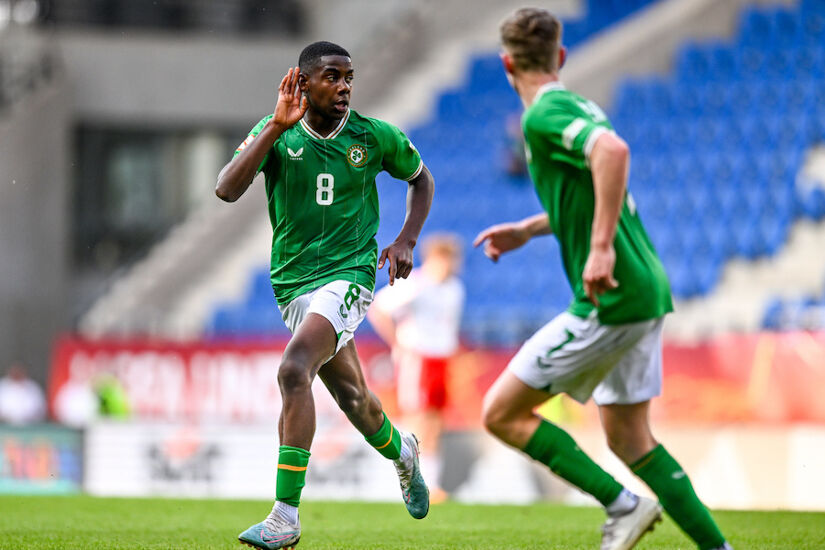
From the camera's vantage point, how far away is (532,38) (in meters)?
4.99

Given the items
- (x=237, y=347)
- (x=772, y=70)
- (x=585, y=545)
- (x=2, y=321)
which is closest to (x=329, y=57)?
(x=585, y=545)

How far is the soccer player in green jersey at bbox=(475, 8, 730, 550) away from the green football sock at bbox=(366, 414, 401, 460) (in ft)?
3.90

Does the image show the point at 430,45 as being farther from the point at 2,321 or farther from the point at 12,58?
the point at 2,321

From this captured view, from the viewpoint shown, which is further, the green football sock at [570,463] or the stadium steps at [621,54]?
the stadium steps at [621,54]

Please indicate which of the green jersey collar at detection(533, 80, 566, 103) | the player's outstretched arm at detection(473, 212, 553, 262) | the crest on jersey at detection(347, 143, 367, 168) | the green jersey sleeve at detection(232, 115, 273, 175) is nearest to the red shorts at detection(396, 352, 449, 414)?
the crest on jersey at detection(347, 143, 367, 168)

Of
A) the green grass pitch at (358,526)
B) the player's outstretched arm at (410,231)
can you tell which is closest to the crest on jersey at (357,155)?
the player's outstretched arm at (410,231)

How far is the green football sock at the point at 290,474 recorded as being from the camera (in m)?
5.56

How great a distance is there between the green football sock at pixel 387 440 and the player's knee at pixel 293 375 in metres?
0.80

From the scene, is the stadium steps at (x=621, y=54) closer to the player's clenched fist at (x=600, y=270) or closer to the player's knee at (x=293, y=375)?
the player's knee at (x=293, y=375)

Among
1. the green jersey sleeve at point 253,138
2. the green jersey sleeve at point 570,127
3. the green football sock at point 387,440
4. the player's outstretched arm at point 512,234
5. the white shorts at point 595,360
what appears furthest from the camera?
the green football sock at point 387,440

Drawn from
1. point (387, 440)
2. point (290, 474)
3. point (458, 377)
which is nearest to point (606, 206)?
point (290, 474)

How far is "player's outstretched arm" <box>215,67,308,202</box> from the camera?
18.5 ft

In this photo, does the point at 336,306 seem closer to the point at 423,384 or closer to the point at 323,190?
the point at 323,190

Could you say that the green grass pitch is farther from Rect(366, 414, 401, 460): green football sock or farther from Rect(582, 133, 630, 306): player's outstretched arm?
Rect(582, 133, 630, 306): player's outstretched arm
